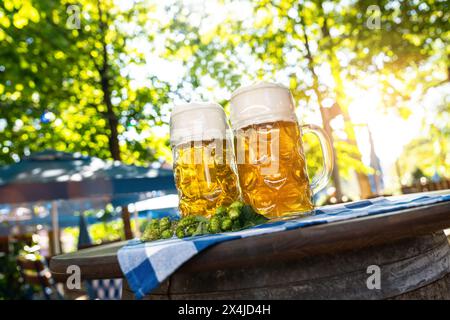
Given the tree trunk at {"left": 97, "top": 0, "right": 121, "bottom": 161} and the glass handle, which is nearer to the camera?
the glass handle

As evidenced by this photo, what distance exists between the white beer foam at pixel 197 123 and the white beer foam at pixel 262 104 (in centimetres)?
7

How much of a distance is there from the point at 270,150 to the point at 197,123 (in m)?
0.24

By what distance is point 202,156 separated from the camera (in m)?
1.23

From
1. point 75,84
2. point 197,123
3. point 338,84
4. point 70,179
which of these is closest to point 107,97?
point 75,84

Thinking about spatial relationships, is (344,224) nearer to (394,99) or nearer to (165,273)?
(165,273)

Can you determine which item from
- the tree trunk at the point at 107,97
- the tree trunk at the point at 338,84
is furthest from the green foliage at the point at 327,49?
the tree trunk at the point at 107,97

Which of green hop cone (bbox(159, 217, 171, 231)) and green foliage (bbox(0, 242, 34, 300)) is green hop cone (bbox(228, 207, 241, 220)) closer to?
green hop cone (bbox(159, 217, 171, 231))

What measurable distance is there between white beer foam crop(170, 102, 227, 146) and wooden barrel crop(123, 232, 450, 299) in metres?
0.49

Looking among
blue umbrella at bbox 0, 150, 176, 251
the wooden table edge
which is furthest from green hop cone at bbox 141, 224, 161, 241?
blue umbrella at bbox 0, 150, 176, 251

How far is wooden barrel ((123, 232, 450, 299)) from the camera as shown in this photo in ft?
2.69

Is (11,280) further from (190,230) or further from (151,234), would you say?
(190,230)

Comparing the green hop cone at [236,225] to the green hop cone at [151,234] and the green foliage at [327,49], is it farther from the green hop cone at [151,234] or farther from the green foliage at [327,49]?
the green foliage at [327,49]

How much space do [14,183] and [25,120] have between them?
350 cm

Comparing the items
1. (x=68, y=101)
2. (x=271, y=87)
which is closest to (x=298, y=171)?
(x=271, y=87)
